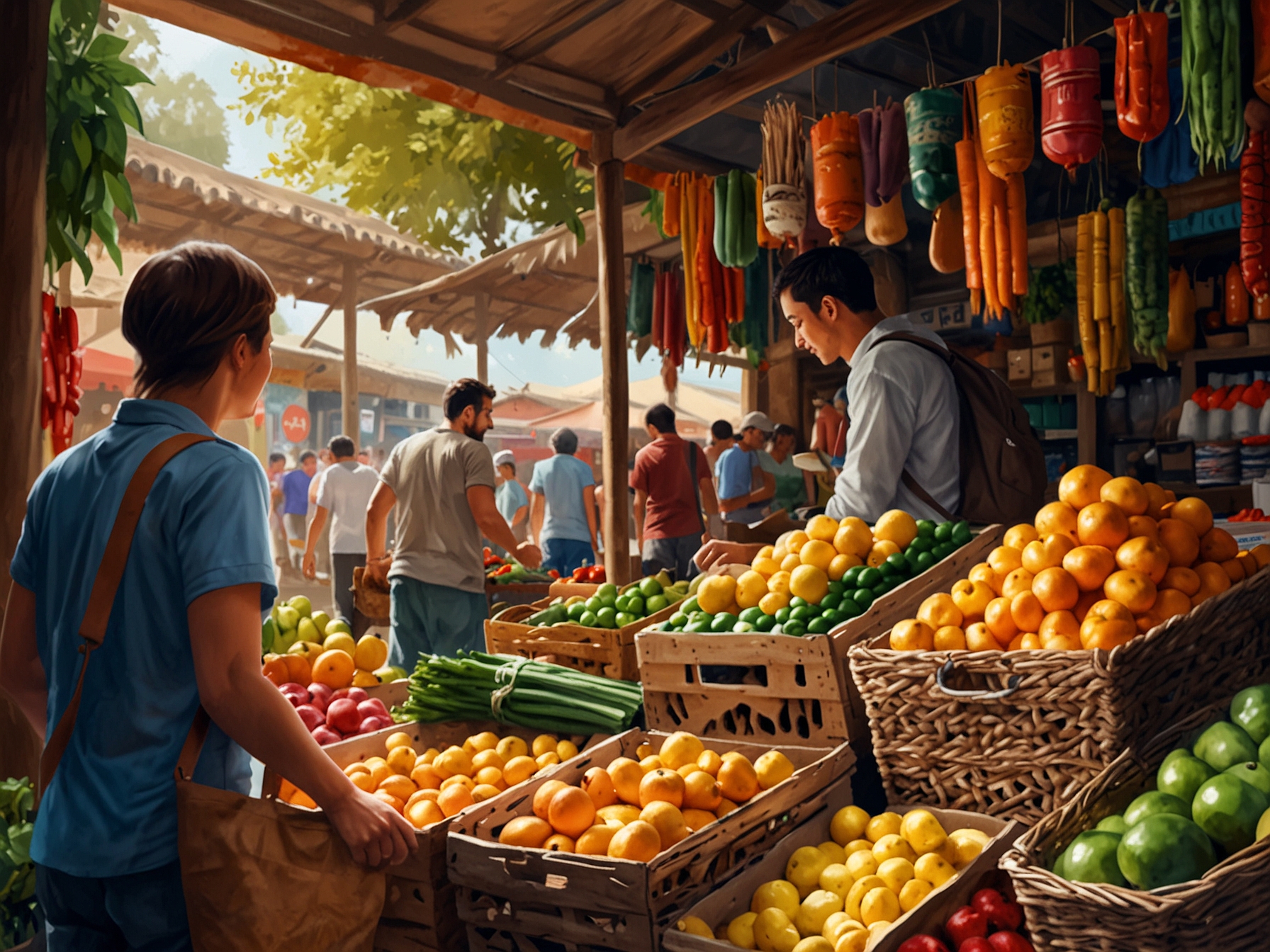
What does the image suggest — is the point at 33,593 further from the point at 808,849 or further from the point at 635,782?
the point at 808,849

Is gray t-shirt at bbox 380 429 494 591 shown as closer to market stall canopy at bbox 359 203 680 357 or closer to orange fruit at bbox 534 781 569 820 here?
orange fruit at bbox 534 781 569 820

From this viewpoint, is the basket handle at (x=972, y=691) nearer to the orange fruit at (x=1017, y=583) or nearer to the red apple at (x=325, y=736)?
the orange fruit at (x=1017, y=583)

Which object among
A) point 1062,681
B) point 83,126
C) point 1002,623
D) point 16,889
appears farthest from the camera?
point 83,126

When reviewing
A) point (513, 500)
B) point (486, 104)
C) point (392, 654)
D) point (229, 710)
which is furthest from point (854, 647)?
point (513, 500)

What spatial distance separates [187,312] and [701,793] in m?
1.40

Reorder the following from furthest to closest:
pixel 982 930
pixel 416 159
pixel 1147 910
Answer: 1. pixel 416 159
2. pixel 982 930
3. pixel 1147 910

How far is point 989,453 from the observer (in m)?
2.91

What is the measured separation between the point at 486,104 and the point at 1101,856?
415 centimetres

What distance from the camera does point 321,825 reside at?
1.58 metres

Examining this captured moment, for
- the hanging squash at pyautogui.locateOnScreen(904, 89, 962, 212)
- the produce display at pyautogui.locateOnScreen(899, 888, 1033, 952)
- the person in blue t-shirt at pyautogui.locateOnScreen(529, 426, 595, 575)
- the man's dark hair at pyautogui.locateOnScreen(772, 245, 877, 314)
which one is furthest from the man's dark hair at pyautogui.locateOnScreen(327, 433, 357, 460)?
the produce display at pyautogui.locateOnScreen(899, 888, 1033, 952)

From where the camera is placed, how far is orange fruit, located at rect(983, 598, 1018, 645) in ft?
6.89

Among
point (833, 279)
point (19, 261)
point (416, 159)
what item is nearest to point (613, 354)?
point (833, 279)

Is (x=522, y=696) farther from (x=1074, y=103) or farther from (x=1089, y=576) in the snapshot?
(x=1074, y=103)

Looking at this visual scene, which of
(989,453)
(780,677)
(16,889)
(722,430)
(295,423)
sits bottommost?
(16,889)
